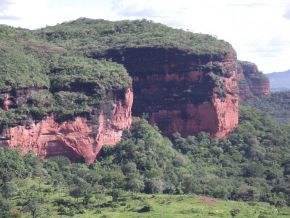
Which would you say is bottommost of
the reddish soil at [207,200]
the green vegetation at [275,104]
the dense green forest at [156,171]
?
the reddish soil at [207,200]

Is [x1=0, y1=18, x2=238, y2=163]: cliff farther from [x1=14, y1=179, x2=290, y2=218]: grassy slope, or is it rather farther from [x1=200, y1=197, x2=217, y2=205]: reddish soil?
[x1=200, y1=197, x2=217, y2=205]: reddish soil

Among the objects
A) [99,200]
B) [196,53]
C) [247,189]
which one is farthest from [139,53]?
[99,200]

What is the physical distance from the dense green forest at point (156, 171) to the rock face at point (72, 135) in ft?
3.12

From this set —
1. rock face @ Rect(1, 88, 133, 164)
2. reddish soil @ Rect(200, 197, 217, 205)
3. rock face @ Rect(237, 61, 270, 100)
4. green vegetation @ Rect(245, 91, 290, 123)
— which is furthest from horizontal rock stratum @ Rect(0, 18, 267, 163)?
rock face @ Rect(237, 61, 270, 100)

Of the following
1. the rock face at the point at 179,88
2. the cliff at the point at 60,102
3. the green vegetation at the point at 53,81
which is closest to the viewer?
the cliff at the point at 60,102

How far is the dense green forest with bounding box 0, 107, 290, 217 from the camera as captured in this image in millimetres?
58562

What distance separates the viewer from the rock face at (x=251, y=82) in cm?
14050

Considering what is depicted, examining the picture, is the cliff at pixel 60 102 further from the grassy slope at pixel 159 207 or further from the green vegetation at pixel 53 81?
the grassy slope at pixel 159 207

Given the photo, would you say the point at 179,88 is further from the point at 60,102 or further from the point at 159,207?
the point at 159,207

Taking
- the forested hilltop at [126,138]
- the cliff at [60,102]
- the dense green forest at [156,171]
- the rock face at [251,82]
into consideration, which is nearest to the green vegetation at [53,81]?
the cliff at [60,102]

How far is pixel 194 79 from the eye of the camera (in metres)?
80.6

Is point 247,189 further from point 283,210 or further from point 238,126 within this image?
point 238,126

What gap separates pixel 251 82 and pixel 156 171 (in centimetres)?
7935

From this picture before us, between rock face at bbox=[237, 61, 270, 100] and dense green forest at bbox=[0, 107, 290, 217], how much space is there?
4930 centimetres
